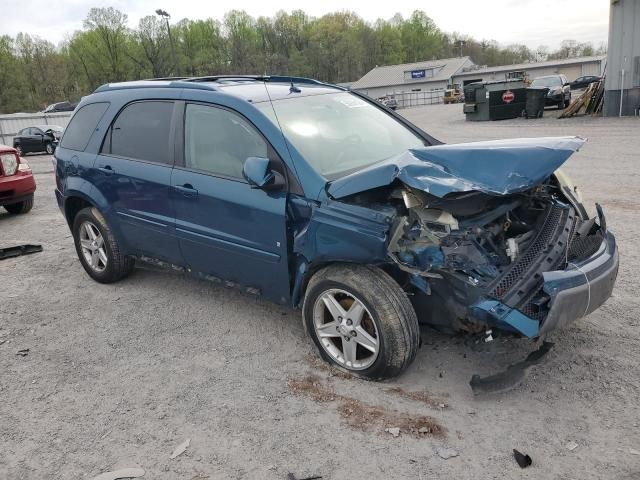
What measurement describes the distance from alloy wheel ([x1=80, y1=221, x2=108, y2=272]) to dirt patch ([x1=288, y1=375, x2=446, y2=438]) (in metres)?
2.79

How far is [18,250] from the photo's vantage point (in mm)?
6676

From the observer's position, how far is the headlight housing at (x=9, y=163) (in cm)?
822

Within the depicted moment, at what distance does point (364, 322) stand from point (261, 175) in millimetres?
1120

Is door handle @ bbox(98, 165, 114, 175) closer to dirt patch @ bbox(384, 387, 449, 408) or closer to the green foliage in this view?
dirt patch @ bbox(384, 387, 449, 408)

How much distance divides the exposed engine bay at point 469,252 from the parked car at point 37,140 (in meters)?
23.0

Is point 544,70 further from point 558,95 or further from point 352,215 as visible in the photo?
point 352,215

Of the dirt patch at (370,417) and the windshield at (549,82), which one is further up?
the windshield at (549,82)

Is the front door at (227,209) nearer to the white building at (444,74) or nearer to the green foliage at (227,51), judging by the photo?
the green foliage at (227,51)

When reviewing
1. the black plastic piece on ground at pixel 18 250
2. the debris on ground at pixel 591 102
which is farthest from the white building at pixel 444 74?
the black plastic piece on ground at pixel 18 250

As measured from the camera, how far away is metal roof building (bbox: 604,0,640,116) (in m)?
17.3

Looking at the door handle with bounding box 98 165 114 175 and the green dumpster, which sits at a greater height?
the door handle with bounding box 98 165 114 175

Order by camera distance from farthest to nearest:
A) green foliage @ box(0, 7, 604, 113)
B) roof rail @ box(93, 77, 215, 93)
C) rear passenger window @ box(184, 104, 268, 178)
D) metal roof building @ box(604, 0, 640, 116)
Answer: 1. green foliage @ box(0, 7, 604, 113)
2. metal roof building @ box(604, 0, 640, 116)
3. roof rail @ box(93, 77, 215, 93)
4. rear passenger window @ box(184, 104, 268, 178)

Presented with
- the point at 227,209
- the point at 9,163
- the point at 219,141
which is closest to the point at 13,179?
the point at 9,163

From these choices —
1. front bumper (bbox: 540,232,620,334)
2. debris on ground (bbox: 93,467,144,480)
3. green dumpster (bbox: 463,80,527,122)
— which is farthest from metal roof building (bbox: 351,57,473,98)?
debris on ground (bbox: 93,467,144,480)
